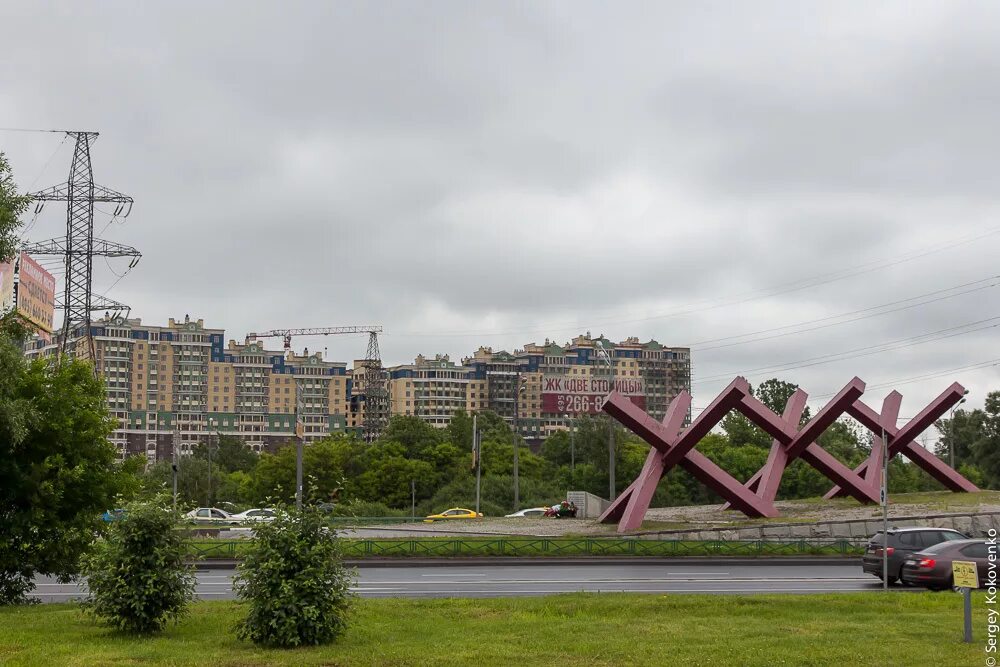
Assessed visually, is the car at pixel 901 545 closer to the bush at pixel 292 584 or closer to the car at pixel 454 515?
the bush at pixel 292 584

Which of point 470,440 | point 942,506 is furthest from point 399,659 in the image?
point 470,440

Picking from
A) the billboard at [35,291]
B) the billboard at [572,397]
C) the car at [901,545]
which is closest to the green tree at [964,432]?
the billboard at [572,397]

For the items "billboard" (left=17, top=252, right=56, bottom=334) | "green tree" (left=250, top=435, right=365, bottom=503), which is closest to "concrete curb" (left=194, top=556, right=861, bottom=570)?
"billboard" (left=17, top=252, right=56, bottom=334)

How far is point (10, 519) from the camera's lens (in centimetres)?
1889

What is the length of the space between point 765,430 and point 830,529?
16.4ft

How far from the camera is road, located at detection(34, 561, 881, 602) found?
23.0m

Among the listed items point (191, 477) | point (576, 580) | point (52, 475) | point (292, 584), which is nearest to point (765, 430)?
point (576, 580)

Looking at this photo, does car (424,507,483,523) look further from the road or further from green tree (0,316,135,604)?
green tree (0,316,135,604)

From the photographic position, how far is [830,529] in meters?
39.4

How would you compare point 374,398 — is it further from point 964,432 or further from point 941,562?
point 941,562

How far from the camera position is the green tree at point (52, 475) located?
1883 centimetres

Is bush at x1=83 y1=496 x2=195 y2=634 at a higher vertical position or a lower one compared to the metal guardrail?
higher

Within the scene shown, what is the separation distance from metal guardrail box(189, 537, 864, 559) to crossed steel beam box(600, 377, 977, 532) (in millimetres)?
5200

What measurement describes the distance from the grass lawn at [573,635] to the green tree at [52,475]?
1.12 m
